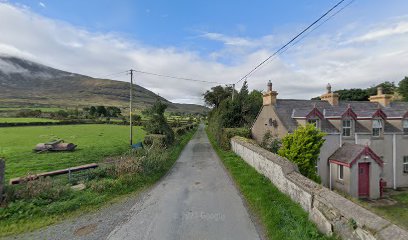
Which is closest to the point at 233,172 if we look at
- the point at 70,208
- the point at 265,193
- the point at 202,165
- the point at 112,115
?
the point at 202,165

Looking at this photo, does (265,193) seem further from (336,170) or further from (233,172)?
(336,170)

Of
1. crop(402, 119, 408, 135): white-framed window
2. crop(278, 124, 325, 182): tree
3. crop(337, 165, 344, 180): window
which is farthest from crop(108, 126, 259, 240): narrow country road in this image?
crop(402, 119, 408, 135): white-framed window

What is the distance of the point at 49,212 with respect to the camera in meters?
8.24

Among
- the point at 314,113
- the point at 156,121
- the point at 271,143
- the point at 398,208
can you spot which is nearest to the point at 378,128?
the point at 314,113

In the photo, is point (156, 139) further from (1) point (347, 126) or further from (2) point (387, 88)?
(2) point (387, 88)

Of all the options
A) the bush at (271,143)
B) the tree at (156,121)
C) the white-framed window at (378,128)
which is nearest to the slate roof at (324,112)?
the white-framed window at (378,128)

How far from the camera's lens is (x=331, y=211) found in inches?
242

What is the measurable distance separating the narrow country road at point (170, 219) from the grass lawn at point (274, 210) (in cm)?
47

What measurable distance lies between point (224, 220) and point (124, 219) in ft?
11.2

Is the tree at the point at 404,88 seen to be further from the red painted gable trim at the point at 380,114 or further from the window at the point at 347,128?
the window at the point at 347,128

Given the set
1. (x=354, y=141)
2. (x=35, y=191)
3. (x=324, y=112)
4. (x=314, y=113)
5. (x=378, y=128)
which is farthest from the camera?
(x=378, y=128)

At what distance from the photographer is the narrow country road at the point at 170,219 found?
268 inches

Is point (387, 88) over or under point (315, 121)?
over

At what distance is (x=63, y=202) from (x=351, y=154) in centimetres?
1850
